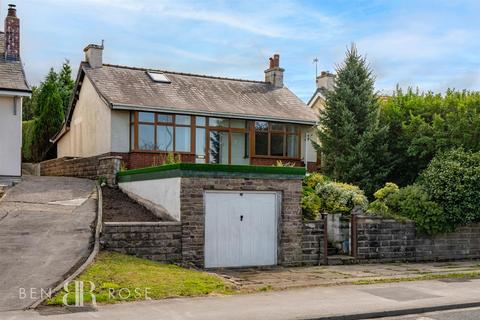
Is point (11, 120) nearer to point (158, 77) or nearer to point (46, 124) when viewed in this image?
point (158, 77)

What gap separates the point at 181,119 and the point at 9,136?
762cm

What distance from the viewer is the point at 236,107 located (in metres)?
26.3

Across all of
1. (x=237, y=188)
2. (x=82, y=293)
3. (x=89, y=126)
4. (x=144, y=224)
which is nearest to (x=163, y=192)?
(x=144, y=224)

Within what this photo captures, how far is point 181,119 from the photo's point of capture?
81.6ft

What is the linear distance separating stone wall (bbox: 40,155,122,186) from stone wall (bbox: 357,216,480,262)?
27.8 ft

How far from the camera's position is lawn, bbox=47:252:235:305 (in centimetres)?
1036

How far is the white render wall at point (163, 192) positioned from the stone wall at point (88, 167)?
7.02 feet

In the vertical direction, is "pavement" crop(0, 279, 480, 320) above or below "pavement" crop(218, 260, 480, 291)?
above

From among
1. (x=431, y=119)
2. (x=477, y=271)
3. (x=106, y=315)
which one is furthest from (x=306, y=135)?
(x=106, y=315)

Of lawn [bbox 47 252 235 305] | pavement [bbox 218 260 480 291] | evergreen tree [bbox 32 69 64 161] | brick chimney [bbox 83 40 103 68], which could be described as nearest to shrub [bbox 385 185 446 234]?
pavement [bbox 218 260 480 291]

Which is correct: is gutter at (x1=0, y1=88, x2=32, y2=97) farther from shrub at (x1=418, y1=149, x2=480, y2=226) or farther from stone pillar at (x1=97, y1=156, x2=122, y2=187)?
shrub at (x1=418, y1=149, x2=480, y2=226)

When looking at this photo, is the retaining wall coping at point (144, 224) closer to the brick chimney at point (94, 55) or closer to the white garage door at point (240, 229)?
the white garage door at point (240, 229)

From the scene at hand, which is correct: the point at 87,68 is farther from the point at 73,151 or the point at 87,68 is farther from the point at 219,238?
the point at 219,238

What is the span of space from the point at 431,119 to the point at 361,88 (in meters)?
3.31
